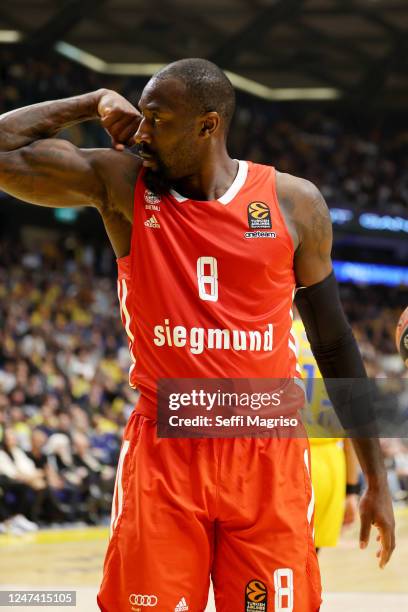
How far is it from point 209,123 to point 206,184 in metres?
0.18

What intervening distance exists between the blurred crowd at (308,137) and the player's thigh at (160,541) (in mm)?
17475

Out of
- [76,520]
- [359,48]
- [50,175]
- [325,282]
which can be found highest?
[359,48]

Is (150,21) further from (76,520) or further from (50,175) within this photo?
(50,175)

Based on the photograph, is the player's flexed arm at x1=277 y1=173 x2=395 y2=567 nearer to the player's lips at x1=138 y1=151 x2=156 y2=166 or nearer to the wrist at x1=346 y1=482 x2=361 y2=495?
the player's lips at x1=138 y1=151 x2=156 y2=166

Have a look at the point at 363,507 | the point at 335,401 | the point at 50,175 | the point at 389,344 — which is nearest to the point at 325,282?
the point at 335,401

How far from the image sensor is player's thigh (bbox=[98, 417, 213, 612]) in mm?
2699

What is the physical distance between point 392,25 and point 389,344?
6700 millimetres

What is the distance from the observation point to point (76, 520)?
1048 centimetres

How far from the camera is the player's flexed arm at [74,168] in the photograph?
295cm

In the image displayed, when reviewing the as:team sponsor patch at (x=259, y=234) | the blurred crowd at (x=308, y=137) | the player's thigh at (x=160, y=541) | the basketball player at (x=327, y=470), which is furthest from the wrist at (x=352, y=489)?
the blurred crowd at (x=308, y=137)

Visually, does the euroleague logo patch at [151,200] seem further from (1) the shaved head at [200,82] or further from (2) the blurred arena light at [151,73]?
(2) the blurred arena light at [151,73]

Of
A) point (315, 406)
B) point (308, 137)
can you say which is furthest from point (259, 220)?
point (308, 137)

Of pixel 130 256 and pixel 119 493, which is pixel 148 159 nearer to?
pixel 130 256

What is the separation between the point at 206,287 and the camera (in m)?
2.86
